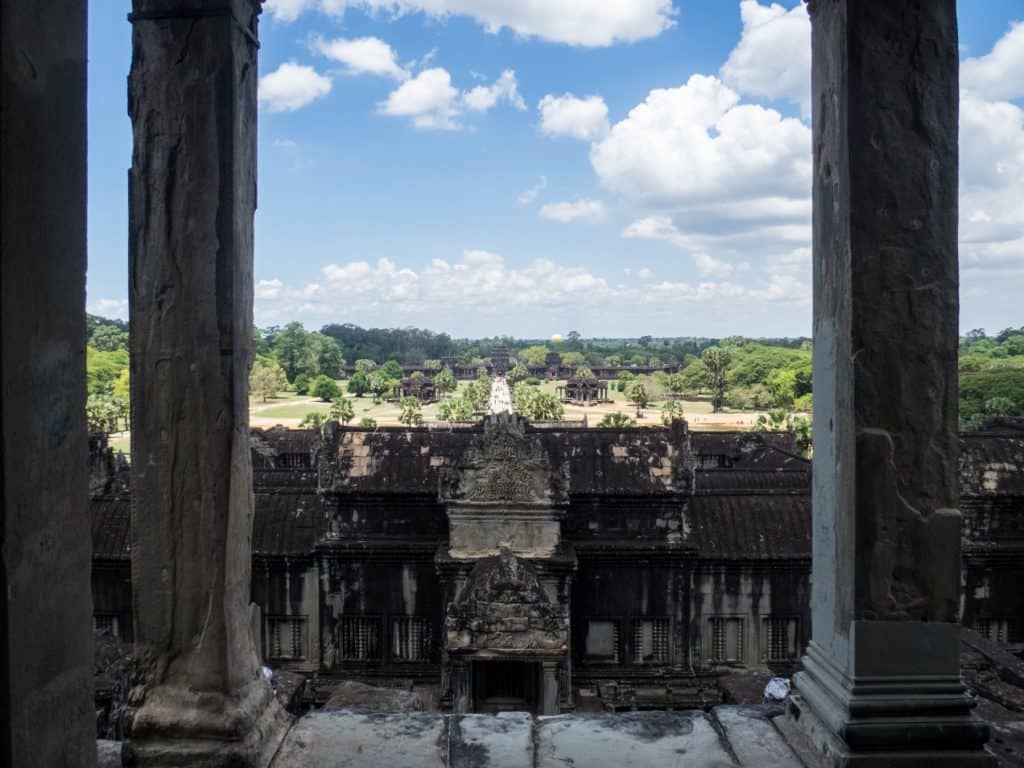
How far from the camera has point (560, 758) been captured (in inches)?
149

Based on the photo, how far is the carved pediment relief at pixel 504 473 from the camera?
48.3ft

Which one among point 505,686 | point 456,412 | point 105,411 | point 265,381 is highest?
point 265,381

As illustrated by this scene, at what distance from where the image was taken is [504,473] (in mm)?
14828

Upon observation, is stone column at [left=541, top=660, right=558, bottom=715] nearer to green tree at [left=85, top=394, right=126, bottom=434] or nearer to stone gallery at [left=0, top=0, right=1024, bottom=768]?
stone gallery at [left=0, top=0, right=1024, bottom=768]

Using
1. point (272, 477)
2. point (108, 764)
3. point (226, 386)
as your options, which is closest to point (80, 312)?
point (226, 386)

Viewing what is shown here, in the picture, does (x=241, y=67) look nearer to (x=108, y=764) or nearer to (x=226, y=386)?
(x=226, y=386)

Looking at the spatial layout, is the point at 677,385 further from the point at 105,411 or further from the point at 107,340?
the point at 105,411

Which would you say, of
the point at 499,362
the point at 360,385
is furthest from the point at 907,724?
the point at 499,362

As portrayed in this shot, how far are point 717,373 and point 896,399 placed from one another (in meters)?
103

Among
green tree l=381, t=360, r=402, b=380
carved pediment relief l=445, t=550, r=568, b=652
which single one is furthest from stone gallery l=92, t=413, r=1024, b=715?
green tree l=381, t=360, r=402, b=380

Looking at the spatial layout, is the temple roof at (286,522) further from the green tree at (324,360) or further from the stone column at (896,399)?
the green tree at (324,360)

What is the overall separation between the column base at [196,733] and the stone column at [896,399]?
2.67m

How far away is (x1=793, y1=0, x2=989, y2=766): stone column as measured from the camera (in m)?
3.55

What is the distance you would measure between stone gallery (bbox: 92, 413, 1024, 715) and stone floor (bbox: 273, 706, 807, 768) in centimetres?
1045
